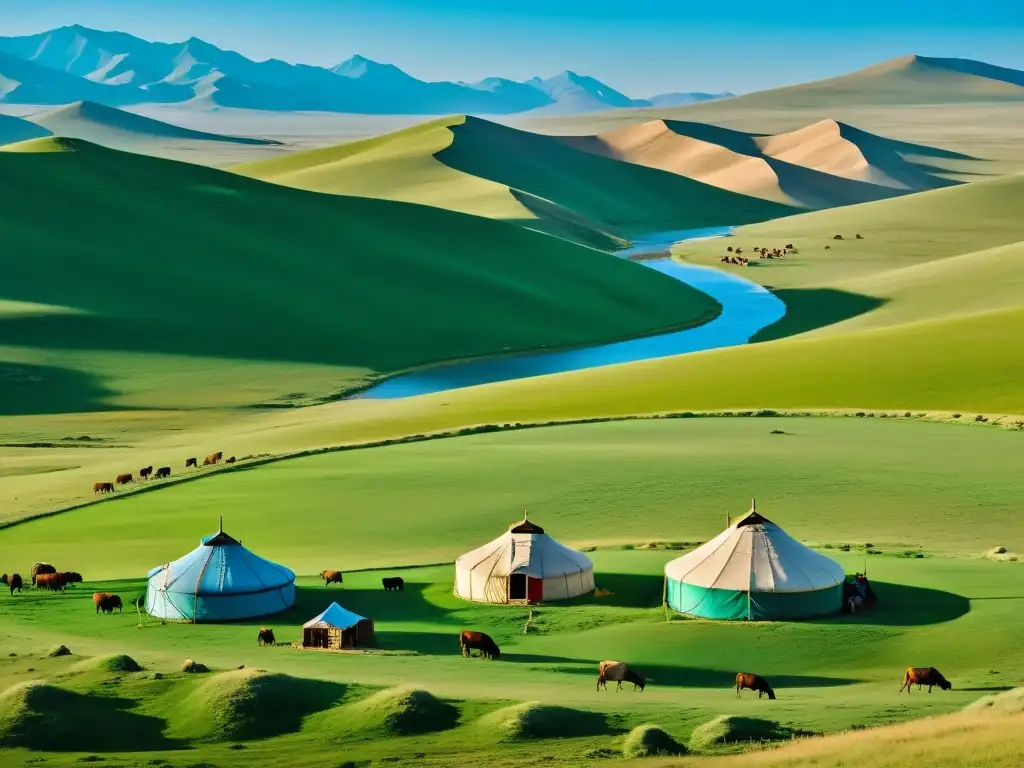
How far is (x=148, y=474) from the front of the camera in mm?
51125

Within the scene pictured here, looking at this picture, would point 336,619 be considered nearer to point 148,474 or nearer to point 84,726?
point 84,726

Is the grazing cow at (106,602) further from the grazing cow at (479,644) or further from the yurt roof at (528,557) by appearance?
the grazing cow at (479,644)

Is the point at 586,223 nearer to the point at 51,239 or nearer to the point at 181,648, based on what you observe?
the point at 51,239

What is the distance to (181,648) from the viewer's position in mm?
31625

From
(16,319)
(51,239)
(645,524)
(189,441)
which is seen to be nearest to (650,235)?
(51,239)

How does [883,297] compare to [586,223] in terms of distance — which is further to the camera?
[586,223]

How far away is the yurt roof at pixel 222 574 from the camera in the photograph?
34250mm

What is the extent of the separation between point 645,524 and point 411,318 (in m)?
57.1

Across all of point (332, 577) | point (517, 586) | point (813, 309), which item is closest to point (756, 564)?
point (517, 586)

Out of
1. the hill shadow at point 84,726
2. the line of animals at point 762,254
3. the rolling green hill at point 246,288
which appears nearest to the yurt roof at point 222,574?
the hill shadow at point 84,726

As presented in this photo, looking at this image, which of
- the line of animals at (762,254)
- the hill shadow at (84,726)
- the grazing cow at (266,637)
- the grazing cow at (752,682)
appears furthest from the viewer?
the line of animals at (762,254)

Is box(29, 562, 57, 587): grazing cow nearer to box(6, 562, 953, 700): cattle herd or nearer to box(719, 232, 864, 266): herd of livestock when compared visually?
box(6, 562, 953, 700): cattle herd

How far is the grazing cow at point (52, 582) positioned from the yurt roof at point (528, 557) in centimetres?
920

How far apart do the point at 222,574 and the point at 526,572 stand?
263 inches
